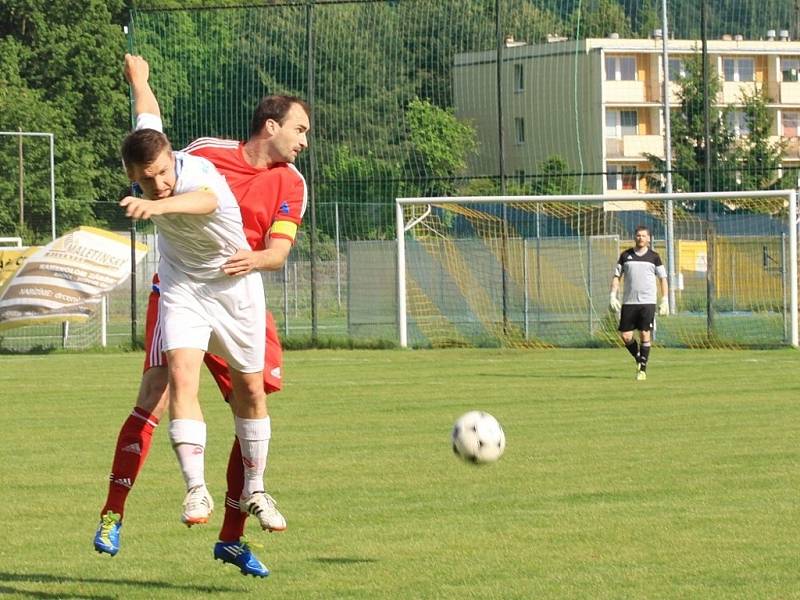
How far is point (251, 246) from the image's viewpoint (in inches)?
291

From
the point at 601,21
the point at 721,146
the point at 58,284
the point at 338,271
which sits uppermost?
the point at 601,21

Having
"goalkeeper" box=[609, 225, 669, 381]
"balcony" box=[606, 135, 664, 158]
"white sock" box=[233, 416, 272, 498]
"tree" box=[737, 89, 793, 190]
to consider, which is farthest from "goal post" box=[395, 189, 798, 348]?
"balcony" box=[606, 135, 664, 158]

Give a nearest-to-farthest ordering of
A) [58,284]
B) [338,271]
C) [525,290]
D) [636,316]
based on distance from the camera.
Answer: [636,316], [58,284], [525,290], [338,271]

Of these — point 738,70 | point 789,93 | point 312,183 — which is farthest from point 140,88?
point 789,93

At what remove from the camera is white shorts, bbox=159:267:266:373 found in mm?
6812

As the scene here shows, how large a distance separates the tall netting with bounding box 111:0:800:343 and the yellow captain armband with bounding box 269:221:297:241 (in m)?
21.2

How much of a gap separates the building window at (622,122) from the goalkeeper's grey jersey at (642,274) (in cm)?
4314

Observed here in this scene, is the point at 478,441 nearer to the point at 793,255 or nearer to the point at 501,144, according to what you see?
the point at 793,255

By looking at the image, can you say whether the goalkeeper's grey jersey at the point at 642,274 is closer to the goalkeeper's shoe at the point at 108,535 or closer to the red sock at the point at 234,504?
the red sock at the point at 234,504

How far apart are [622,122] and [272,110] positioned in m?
60.5

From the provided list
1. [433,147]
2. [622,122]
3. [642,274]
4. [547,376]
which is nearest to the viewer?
[547,376]

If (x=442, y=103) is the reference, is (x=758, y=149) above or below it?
below

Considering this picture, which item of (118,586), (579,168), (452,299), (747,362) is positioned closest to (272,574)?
(118,586)

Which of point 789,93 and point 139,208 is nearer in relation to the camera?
point 139,208
